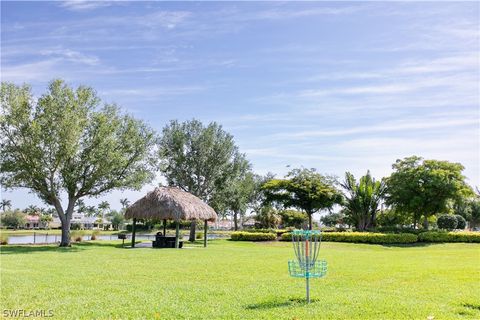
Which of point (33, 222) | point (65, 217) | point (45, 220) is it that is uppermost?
point (65, 217)

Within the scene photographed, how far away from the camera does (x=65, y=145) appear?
87.2 ft

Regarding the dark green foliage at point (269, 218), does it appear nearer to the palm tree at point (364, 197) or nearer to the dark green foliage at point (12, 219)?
the palm tree at point (364, 197)

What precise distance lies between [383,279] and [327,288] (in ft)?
9.21

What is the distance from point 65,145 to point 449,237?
28584 mm

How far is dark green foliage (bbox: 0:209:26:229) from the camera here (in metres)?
90.1

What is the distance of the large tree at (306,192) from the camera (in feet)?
139

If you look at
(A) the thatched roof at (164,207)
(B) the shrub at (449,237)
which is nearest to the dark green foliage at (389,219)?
(B) the shrub at (449,237)

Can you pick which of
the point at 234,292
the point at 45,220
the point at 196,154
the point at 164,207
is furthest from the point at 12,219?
the point at 234,292

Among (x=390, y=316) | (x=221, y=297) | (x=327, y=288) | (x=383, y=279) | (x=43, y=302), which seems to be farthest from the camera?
(x=383, y=279)

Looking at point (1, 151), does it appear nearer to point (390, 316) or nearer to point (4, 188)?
point (4, 188)

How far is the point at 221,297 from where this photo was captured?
32.7 ft

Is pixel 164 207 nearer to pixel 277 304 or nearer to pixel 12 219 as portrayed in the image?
pixel 277 304

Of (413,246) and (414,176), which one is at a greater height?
(414,176)

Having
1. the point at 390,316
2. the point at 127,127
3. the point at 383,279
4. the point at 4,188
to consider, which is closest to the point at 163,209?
the point at 127,127
